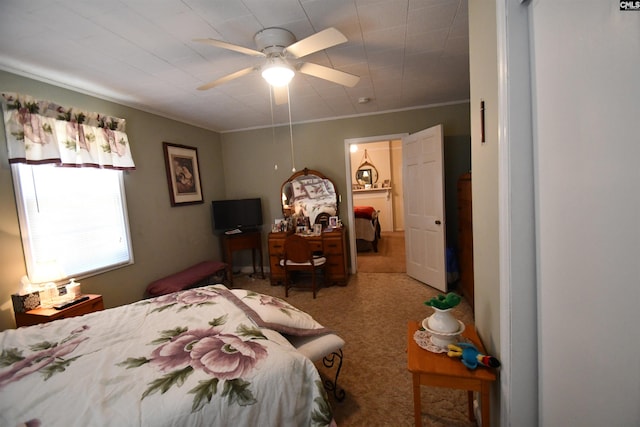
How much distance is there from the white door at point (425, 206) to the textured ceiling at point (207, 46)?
0.71m

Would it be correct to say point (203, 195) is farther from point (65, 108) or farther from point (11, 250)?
point (11, 250)

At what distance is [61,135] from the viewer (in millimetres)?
2273

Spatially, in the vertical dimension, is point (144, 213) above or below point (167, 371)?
above

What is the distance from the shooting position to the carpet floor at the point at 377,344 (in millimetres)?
1617

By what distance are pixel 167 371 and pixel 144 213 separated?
2.61m

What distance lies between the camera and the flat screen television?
414 cm

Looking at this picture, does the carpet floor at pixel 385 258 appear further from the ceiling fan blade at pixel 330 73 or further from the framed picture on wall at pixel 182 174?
the ceiling fan blade at pixel 330 73

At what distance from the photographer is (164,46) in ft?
6.18

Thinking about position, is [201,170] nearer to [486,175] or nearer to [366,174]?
[486,175]

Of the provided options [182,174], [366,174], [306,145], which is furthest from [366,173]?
[182,174]

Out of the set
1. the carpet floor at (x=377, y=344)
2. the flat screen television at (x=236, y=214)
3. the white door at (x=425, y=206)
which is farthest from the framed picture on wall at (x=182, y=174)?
the white door at (x=425, y=206)

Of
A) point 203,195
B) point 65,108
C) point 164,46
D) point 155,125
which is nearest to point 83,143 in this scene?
point 65,108

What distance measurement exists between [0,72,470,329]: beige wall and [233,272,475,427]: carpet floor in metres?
1.20

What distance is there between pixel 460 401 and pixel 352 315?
1.32 m
